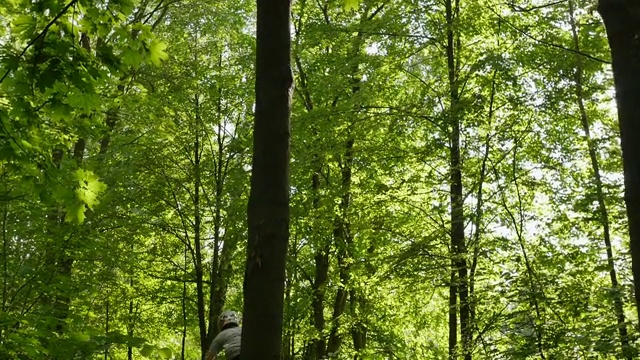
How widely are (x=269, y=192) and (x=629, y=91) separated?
5.24 ft

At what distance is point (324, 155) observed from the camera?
33.0 ft

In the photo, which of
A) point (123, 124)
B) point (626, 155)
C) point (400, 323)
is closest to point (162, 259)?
point (123, 124)

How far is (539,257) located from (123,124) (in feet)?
31.6

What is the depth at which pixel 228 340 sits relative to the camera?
5.45 metres

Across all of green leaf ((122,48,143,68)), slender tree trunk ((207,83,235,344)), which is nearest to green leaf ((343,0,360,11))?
green leaf ((122,48,143,68))

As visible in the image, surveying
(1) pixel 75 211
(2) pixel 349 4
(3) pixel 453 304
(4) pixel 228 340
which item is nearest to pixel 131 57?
(1) pixel 75 211

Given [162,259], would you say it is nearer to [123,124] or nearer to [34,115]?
[123,124]

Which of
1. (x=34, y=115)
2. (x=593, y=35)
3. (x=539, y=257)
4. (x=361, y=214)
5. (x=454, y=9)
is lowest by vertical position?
(x=539, y=257)

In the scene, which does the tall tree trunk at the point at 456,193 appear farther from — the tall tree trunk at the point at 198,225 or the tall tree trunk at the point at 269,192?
the tall tree trunk at the point at 198,225

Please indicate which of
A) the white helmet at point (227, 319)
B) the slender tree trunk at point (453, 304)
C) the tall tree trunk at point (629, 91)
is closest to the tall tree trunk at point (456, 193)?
the slender tree trunk at point (453, 304)

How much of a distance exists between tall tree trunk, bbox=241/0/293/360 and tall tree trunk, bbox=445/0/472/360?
15.5 feet

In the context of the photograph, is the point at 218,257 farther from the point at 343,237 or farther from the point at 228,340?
the point at 228,340

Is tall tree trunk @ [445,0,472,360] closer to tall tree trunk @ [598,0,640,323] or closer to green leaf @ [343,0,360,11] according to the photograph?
green leaf @ [343,0,360,11]

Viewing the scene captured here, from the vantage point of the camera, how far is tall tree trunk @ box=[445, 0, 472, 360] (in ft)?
24.9
